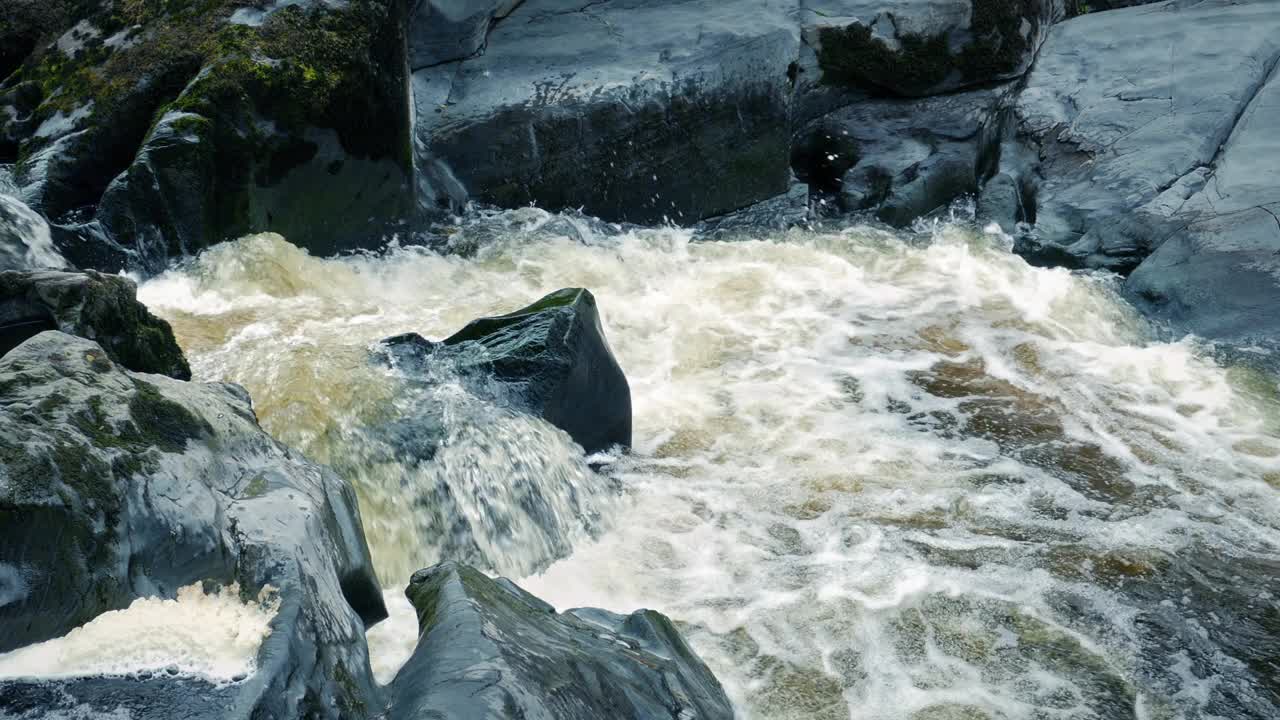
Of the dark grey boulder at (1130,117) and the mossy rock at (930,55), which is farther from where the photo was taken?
the mossy rock at (930,55)

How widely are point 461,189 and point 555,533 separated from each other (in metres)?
4.48

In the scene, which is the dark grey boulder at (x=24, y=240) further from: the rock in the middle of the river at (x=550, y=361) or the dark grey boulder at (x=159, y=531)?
the dark grey boulder at (x=159, y=531)

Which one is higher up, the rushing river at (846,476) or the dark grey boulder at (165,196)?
the dark grey boulder at (165,196)

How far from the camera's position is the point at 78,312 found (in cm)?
458

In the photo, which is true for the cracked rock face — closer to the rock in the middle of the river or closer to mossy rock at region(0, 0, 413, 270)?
the rock in the middle of the river

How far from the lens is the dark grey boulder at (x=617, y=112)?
8.86 metres

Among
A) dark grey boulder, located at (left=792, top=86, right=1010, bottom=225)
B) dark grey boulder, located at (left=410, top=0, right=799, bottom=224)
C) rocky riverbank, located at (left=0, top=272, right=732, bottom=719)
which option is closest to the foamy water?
rocky riverbank, located at (left=0, top=272, right=732, bottom=719)

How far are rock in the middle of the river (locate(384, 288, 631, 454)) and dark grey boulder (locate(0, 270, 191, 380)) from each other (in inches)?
49.4

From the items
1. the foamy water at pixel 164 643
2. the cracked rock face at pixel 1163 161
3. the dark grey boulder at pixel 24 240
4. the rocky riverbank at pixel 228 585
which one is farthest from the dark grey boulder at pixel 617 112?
the foamy water at pixel 164 643

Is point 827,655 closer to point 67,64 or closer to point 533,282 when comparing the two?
point 533,282

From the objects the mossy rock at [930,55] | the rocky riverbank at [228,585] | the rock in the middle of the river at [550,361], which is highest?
the rocky riverbank at [228,585]

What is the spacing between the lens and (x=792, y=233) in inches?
364

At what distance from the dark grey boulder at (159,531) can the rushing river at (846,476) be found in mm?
1107

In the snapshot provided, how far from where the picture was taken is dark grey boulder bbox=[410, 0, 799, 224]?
8859 mm
